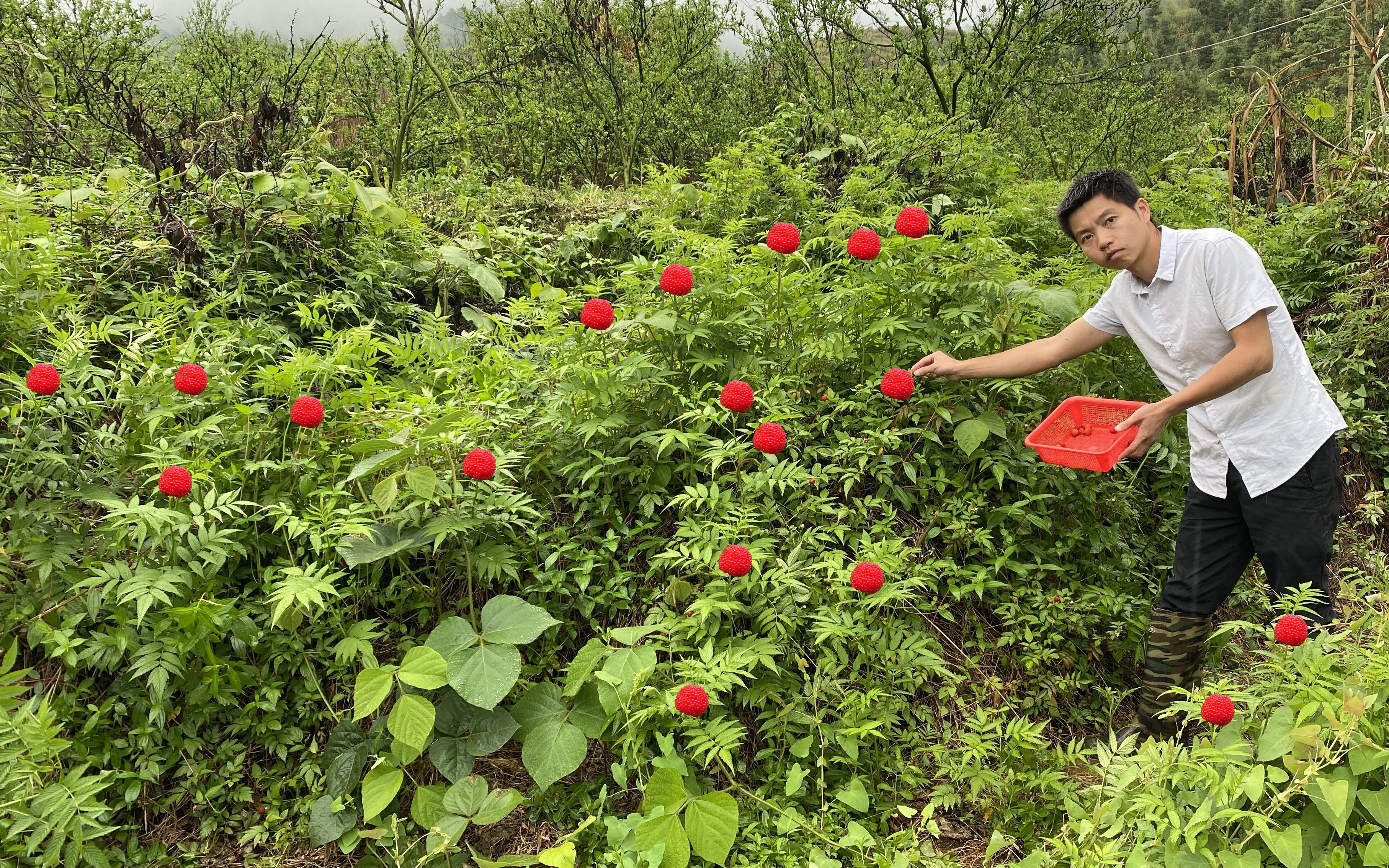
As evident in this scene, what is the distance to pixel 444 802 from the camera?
7.04ft

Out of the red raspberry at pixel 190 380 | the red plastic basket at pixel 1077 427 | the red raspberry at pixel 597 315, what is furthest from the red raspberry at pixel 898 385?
the red raspberry at pixel 190 380

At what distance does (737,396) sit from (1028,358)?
987 millimetres

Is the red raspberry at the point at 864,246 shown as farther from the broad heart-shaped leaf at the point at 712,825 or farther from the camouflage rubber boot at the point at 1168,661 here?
the broad heart-shaped leaf at the point at 712,825

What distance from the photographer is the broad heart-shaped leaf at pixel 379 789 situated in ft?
6.91

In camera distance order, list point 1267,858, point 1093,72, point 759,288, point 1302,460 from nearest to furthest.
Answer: point 1267,858 < point 1302,460 < point 759,288 < point 1093,72

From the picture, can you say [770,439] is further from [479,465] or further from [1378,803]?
[1378,803]

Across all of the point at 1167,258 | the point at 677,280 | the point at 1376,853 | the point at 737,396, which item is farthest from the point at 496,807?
the point at 1167,258

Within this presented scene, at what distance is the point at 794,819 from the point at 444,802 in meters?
Answer: 0.92

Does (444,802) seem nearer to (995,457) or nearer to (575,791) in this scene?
(575,791)

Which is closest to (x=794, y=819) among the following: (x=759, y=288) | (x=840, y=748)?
(x=840, y=748)

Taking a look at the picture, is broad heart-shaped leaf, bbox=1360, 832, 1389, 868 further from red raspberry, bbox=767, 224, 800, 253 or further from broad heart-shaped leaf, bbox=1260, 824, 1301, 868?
red raspberry, bbox=767, 224, 800, 253

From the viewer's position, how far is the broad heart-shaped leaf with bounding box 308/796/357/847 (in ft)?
7.11

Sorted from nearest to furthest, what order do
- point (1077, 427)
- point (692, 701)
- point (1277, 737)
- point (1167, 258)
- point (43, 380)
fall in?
point (1277, 737) → point (692, 701) → point (43, 380) → point (1167, 258) → point (1077, 427)

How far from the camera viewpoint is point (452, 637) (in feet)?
7.34
